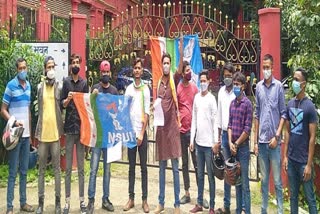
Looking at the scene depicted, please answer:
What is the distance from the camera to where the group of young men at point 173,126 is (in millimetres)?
5172

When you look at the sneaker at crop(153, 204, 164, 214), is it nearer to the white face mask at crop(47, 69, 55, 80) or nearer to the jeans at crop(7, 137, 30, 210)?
the jeans at crop(7, 137, 30, 210)

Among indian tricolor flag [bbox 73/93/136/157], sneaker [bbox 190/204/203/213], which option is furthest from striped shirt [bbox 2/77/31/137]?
sneaker [bbox 190/204/203/213]

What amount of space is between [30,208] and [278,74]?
407cm

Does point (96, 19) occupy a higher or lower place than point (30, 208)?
higher

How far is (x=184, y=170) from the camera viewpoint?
630 centimetres

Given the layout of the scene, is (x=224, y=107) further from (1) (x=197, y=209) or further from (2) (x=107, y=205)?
(2) (x=107, y=205)

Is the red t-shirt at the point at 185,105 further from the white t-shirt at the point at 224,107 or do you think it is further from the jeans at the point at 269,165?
the jeans at the point at 269,165

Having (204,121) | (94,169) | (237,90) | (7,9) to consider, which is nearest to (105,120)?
(94,169)

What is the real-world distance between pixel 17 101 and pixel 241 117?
288 cm

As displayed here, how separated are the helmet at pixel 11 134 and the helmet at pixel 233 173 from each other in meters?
2.64

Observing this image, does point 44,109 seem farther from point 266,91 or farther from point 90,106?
point 266,91

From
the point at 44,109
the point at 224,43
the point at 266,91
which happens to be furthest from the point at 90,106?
the point at 224,43

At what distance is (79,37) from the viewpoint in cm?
783

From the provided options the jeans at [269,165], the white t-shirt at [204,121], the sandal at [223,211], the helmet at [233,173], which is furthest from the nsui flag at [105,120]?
the jeans at [269,165]
